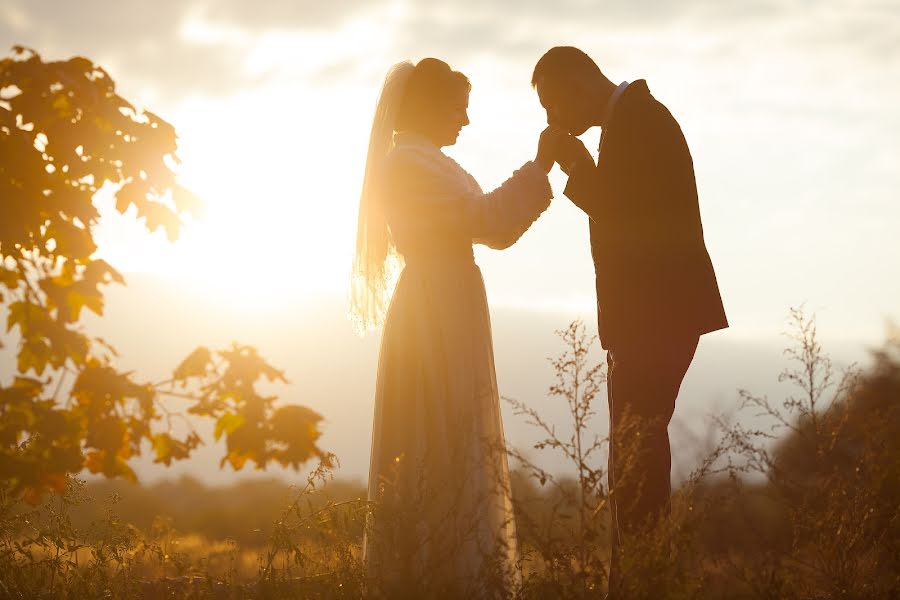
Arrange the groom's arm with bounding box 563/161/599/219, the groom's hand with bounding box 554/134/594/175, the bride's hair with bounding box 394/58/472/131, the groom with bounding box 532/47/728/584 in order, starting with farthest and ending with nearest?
the bride's hair with bounding box 394/58/472/131 < the groom's hand with bounding box 554/134/594/175 < the groom's arm with bounding box 563/161/599/219 < the groom with bounding box 532/47/728/584

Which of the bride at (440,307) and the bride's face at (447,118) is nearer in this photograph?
the bride at (440,307)

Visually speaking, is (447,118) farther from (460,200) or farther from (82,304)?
(82,304)

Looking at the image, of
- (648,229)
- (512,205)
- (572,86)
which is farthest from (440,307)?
(572,86)

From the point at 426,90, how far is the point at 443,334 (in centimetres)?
149

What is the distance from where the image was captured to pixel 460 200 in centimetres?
516

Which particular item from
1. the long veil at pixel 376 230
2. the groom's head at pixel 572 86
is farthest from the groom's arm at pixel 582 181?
the long veil at pixel 376 230

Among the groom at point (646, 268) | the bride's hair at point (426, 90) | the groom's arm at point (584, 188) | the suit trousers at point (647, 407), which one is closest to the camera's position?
the suit trousers at point (647, 407)

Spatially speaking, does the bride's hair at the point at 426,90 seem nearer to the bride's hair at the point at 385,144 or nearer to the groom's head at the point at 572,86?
the bride's hair at the point at 385,144

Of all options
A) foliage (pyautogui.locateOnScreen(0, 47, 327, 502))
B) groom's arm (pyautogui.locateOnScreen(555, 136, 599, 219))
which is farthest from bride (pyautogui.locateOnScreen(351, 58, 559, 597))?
foliage (pyautogui.locateOnScreen(0, 47, 327, 502))

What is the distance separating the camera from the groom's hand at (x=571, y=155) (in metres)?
5.12

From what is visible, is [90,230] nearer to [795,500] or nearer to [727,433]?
[727,433]

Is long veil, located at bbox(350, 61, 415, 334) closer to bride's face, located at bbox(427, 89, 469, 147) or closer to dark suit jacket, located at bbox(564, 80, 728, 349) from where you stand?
bride's face, located at bbox(427, 89, 469, 147)

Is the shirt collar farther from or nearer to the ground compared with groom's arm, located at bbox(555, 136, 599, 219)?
farther from the ground

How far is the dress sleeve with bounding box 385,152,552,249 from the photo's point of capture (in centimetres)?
516
